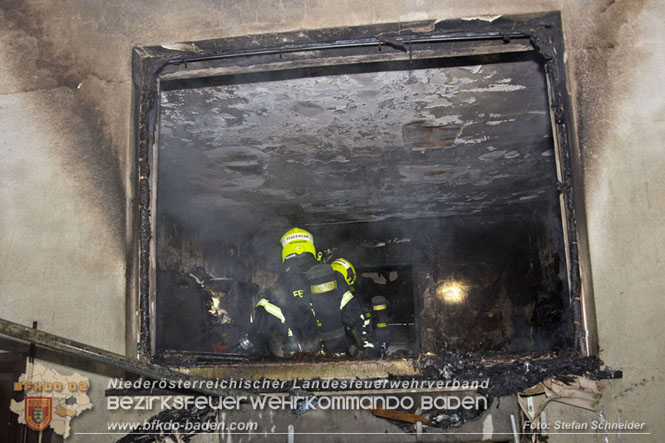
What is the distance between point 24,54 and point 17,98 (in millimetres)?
345

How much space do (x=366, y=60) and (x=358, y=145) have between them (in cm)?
173

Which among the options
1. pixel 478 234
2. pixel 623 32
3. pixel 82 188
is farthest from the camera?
pixel 478 234

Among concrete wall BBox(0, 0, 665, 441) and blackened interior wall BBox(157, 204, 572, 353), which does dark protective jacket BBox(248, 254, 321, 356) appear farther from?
blackened interior wall BBox(157, 204, 572, 353)

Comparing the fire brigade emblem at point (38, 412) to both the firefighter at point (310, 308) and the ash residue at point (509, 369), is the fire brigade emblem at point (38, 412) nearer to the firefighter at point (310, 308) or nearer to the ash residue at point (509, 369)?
the firefighter at point (310, 308)

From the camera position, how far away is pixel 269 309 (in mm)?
→ 4699

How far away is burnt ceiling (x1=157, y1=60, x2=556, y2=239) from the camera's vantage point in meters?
3.79

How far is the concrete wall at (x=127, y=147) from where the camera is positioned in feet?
9.41

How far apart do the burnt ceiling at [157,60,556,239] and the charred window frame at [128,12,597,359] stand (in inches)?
13.5

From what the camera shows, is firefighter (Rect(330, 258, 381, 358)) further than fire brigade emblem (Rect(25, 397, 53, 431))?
Yes

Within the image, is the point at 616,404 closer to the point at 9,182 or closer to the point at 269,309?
the point at 269,309

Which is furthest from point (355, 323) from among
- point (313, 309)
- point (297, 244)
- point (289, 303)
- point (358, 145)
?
point (358, 145)

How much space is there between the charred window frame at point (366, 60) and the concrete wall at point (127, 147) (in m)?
0.07

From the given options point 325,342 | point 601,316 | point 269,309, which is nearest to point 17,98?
point 269,309

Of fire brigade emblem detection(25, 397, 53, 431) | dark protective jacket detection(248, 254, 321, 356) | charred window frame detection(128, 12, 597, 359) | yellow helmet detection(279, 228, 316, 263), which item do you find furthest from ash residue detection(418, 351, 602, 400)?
fire brigade emblem detection(25, 397, 53, 431)
